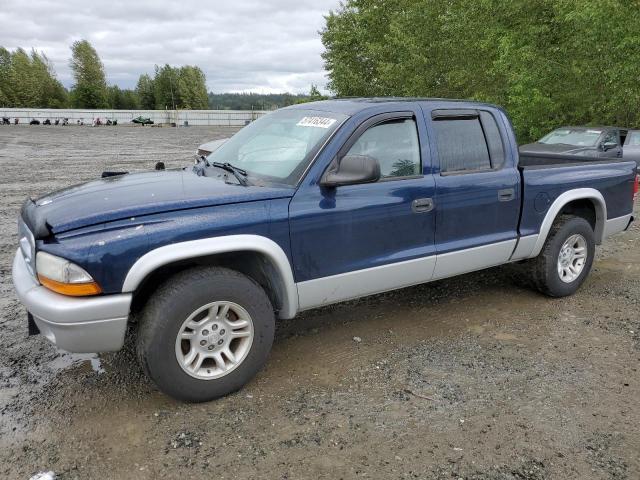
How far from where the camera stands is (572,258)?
5148 millimetres

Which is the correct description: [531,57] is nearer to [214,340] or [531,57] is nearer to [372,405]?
[372,405]

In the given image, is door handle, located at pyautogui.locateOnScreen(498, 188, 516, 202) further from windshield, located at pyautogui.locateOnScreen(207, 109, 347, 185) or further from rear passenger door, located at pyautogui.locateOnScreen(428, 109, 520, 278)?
windshield, located at pyautogui.locateOnScreen(207, 109, 347, 185)

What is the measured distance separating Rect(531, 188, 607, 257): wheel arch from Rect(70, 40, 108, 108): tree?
103829 millimetres

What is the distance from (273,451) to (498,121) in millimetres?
3292

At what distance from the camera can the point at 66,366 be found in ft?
12.3

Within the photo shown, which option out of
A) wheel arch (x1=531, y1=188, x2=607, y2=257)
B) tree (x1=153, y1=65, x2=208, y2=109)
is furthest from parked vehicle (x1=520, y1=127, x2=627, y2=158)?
tree (x1=153, y1=65, x2=208, y2=109)

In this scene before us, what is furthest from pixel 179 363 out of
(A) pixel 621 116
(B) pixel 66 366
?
(A) pixel 621 116

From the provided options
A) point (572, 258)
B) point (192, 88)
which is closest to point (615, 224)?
point (572, 258)

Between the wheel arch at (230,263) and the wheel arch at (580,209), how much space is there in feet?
8.30

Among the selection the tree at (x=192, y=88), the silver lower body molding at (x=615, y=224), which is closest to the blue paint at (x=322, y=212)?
the silver lower body molding at (x=615, y=224)

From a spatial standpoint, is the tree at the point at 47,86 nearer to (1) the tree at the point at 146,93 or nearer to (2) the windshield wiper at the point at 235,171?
(1) the tree at the point at 146,93

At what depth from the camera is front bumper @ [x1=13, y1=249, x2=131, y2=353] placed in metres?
2.80

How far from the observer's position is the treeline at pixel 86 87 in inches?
3578

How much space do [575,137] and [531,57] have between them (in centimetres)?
469
